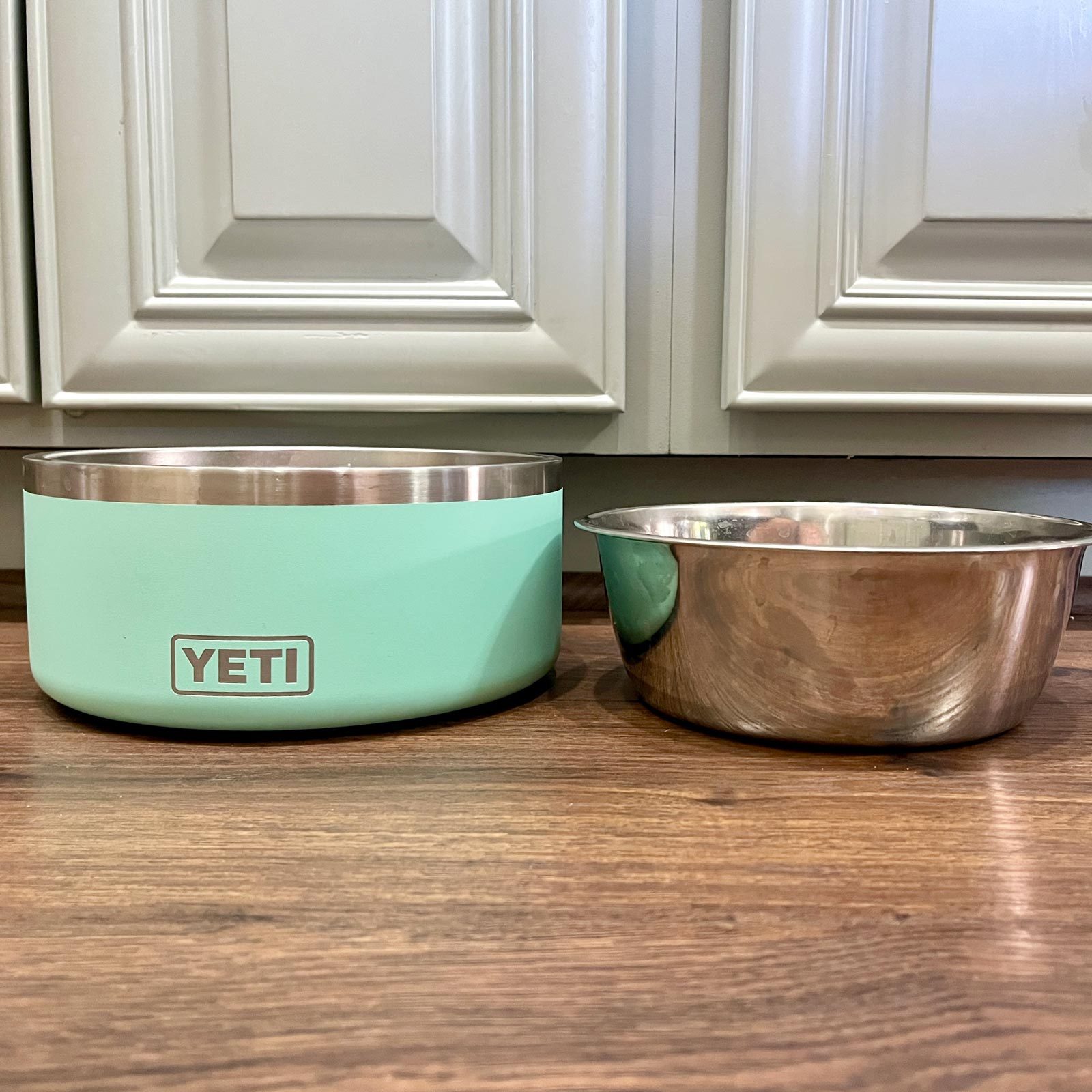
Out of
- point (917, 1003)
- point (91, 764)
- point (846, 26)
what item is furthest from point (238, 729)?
point (846, 26)

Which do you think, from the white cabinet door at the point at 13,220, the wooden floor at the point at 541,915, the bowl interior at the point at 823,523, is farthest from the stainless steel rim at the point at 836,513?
the white cabinet door at the point at 13,220

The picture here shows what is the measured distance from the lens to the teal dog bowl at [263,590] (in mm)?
425

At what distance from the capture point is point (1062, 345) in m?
0.63

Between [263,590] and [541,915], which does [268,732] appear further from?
[541,915]

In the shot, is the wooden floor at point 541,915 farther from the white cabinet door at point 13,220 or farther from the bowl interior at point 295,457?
the white cabinet door at point 13,220

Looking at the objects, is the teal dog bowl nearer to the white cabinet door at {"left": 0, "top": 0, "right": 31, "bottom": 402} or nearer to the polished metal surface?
the polished metal surface

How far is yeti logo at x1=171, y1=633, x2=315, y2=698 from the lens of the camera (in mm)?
427

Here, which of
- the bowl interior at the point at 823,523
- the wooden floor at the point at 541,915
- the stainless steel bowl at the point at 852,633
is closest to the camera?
the wooden floor at the point at 541,915

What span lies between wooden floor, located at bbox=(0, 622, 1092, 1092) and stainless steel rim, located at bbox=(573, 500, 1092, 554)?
0.10 meters

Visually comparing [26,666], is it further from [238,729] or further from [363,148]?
[363,148]

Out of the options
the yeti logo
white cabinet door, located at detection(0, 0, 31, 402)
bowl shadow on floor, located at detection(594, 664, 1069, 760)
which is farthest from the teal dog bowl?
white cabinet door, located at detection(0, 0, 31, 402)

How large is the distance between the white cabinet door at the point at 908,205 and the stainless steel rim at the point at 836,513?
3.3 inches

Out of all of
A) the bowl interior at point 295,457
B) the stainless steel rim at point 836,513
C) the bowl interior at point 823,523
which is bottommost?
the bowl interior at point 823,523

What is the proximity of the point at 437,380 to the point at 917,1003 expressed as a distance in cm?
50
